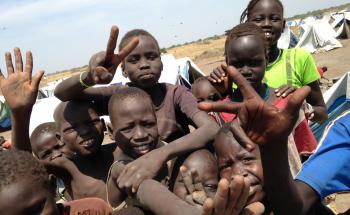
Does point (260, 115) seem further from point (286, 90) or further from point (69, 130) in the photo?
point (69, 130)

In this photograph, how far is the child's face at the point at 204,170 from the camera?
73.5 inches

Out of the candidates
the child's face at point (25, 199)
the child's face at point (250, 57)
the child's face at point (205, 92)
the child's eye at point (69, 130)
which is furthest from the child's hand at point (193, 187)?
the child's face at point (205, 92)

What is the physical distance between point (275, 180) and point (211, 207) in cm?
36

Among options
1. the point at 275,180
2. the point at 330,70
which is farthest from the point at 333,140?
the point at 330,70

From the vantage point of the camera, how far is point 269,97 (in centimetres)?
225

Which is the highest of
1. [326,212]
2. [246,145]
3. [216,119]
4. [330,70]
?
[246,145]

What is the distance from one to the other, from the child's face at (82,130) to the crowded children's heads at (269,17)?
1319mm

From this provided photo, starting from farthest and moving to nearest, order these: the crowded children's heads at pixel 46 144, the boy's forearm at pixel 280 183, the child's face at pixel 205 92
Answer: the child's face at pixel 205 92
the crowded children's heads at pixel 46 144
the boy's forearm at pixel 280 183

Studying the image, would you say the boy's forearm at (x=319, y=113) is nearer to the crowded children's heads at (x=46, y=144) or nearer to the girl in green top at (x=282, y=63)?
the girl in green top at (x=282, y=63)

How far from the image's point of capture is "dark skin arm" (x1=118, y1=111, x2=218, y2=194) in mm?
1784

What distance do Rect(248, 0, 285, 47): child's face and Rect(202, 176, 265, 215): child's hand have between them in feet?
5.92

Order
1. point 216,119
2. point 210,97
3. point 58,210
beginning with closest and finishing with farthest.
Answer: point 58,210, point 216,119, point 210,97

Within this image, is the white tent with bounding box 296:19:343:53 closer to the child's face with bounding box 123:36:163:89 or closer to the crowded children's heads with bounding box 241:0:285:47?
the crowded children's heads with bounding box 241:0:285:47

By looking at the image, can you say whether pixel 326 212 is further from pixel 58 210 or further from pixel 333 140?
pixel 58 210
